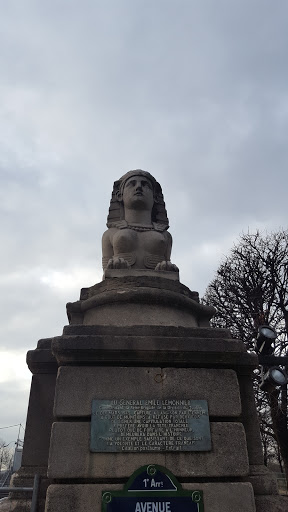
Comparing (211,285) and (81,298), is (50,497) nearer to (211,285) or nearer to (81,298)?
(81,298)

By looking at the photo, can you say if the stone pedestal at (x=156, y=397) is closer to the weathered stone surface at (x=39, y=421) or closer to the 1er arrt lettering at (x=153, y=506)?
the weathered stone surface at (x=39, y=421)

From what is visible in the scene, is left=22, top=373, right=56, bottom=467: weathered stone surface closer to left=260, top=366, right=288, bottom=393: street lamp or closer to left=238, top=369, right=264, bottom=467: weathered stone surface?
left=238, top=369, right=264, bottom=467: weathered stone surface

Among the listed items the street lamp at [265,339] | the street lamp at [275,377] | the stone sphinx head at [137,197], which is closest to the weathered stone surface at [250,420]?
the street lamp at [275,377]

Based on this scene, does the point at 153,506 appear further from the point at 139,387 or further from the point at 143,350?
the point at 143,350

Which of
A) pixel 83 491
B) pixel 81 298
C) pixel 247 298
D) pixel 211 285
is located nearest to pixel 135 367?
pixel 83 491

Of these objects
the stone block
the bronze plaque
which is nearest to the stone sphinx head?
the bronze plaque

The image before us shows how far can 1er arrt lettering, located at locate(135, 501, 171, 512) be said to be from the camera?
13.9 feet

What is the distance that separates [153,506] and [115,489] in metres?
0.43

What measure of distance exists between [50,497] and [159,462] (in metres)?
1.18

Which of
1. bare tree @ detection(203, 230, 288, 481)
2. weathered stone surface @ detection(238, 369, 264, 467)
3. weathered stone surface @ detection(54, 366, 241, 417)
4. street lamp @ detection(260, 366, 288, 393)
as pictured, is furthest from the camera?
bare tree @ detection(203, 230, 288, 481)

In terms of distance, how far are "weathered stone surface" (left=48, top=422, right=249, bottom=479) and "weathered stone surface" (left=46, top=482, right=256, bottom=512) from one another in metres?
0.10

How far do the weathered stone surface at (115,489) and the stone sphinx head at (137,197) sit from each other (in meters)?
4.79

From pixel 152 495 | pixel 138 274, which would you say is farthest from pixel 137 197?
pixel 152 495

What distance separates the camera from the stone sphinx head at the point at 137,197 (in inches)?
322
